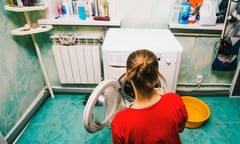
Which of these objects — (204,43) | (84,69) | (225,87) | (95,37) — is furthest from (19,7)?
(225,87)

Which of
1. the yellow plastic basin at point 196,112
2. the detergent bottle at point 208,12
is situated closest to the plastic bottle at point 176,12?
the detergent bottle at point 208,12

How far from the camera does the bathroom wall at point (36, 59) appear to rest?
5.02 ft

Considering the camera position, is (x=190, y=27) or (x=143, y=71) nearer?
(x=143, y=71)

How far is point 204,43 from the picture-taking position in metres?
1.85

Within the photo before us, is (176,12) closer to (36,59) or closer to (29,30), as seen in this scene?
(29,30)

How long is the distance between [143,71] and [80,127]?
128cm

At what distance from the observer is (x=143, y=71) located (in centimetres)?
71

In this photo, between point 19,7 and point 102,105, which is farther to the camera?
point 19,7

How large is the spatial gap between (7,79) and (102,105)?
94 cm

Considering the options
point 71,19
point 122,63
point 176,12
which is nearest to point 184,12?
point 176,12

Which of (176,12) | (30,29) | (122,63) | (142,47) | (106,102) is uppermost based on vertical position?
(176,12)

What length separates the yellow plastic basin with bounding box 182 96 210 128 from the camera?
65.6 inches

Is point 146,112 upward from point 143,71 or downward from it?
downward

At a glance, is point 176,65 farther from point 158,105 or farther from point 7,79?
point 7,79
